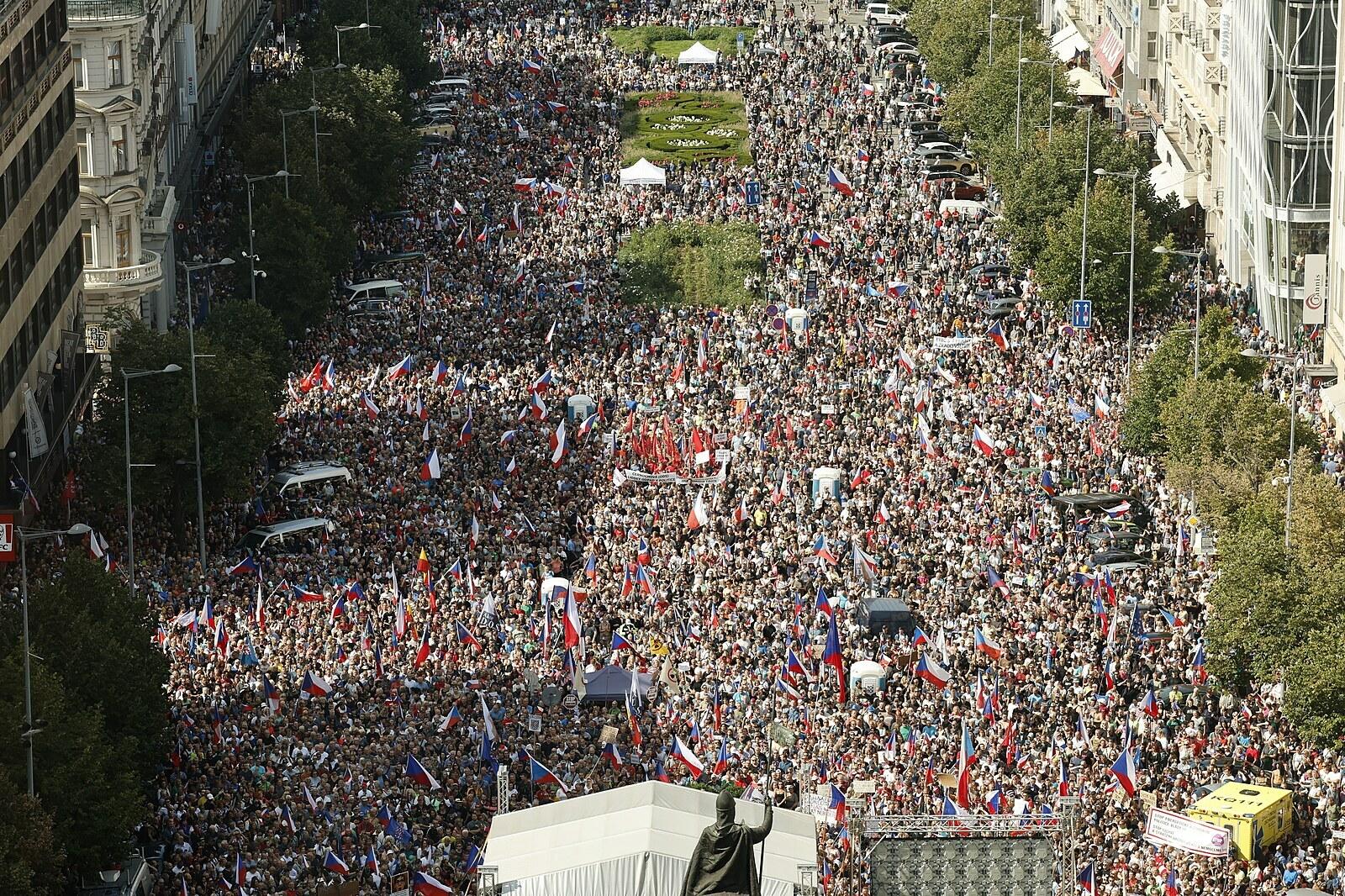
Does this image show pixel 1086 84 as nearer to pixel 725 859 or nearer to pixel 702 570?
pixel 702 570

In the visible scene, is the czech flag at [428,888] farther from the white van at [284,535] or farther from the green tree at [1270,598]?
the white van at [284,535]

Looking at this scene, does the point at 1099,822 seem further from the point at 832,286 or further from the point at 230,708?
the point at 832,286

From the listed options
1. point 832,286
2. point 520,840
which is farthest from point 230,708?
point 832,286

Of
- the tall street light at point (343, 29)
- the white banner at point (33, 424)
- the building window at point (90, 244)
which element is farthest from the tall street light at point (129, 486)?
the tall street light at point (343, 29)

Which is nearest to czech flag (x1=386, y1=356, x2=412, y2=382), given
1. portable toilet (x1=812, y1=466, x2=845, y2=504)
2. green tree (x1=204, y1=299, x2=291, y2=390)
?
green tree (x1=204, y1=299, x2=291, y2=390)

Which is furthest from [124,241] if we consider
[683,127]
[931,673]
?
[683,127]
